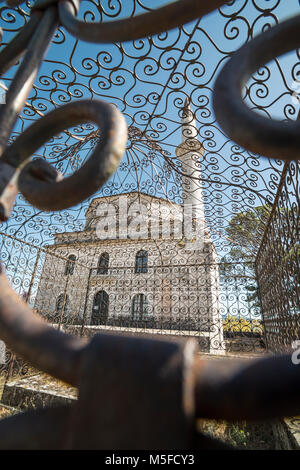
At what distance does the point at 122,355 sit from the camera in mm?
253

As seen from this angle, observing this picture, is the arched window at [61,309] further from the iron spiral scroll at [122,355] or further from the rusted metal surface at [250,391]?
the rusted metal surface at [250,391]

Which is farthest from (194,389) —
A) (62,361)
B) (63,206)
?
(63,206)

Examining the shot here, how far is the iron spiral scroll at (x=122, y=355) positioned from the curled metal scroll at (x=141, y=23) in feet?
0.06

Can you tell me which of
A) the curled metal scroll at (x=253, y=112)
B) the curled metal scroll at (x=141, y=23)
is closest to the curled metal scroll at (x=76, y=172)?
the curled metal scroll at (x=253, y=112)

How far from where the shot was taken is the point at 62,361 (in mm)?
293

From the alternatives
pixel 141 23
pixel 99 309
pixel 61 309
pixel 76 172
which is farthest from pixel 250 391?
pixel 99 309

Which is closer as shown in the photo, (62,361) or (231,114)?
(62,361)

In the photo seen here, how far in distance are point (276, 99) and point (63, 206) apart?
105 inches

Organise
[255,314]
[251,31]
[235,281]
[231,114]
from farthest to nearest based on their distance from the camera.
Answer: [235,281], [255,314], [251,31], [231,114]

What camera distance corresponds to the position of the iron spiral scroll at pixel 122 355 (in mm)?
227

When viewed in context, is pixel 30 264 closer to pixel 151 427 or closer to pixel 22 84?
pixel 22 84

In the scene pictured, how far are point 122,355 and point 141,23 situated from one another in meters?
0.86

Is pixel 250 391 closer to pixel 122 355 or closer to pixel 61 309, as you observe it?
pixel 122 355

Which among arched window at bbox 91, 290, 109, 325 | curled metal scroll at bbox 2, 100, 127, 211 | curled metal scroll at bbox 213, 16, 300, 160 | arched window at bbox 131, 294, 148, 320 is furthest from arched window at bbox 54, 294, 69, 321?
curled metal scroll at bbox 213, 16, 300, 160
